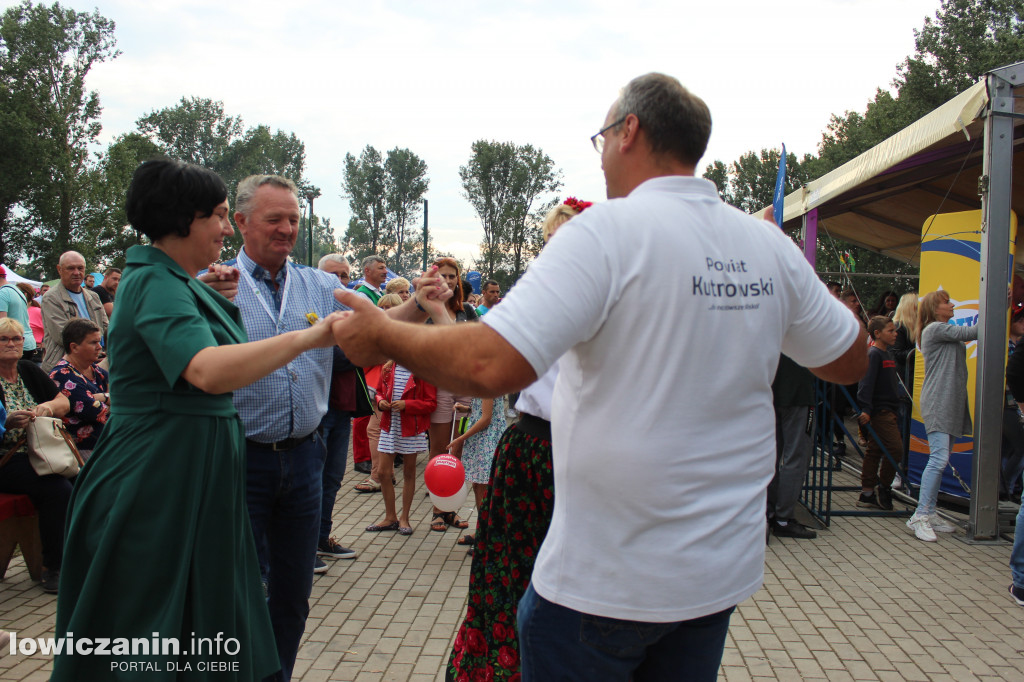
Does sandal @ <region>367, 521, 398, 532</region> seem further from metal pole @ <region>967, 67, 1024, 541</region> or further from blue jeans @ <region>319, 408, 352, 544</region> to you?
metal pole @ <region>967, 67, 1024, 541</region>

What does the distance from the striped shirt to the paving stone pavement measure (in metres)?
1.49

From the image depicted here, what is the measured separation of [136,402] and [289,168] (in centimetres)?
7781

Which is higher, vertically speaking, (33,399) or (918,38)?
(918,38)

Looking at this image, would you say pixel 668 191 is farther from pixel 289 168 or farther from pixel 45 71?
pixel 289 168

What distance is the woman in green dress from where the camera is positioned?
1.95 meters

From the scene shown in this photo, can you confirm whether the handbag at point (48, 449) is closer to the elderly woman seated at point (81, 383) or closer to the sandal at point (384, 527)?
the elderly woman seated at point (81, 383)

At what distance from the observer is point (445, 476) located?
5.07 metres

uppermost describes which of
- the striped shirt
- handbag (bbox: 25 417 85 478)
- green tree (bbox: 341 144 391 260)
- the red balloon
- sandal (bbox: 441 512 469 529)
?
green tree (bbox: 341 144 391 260)

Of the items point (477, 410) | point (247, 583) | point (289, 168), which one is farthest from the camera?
point (289, 168)

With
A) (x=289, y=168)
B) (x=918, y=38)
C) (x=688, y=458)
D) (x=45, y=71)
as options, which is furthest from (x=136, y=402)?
(x=289, y=168)

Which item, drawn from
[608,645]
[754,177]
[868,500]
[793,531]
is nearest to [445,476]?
[793,531]

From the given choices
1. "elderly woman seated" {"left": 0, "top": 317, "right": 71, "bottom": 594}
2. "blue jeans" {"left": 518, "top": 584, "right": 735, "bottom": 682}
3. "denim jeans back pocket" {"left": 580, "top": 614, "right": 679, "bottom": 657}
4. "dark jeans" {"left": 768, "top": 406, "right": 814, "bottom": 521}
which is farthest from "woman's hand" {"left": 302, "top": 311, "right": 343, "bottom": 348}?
"dark jeans" {"left": 768, "top": 406, "right": 814, "bottom": 521}

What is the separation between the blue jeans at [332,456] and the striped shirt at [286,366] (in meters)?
2.19

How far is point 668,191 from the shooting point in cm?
153
